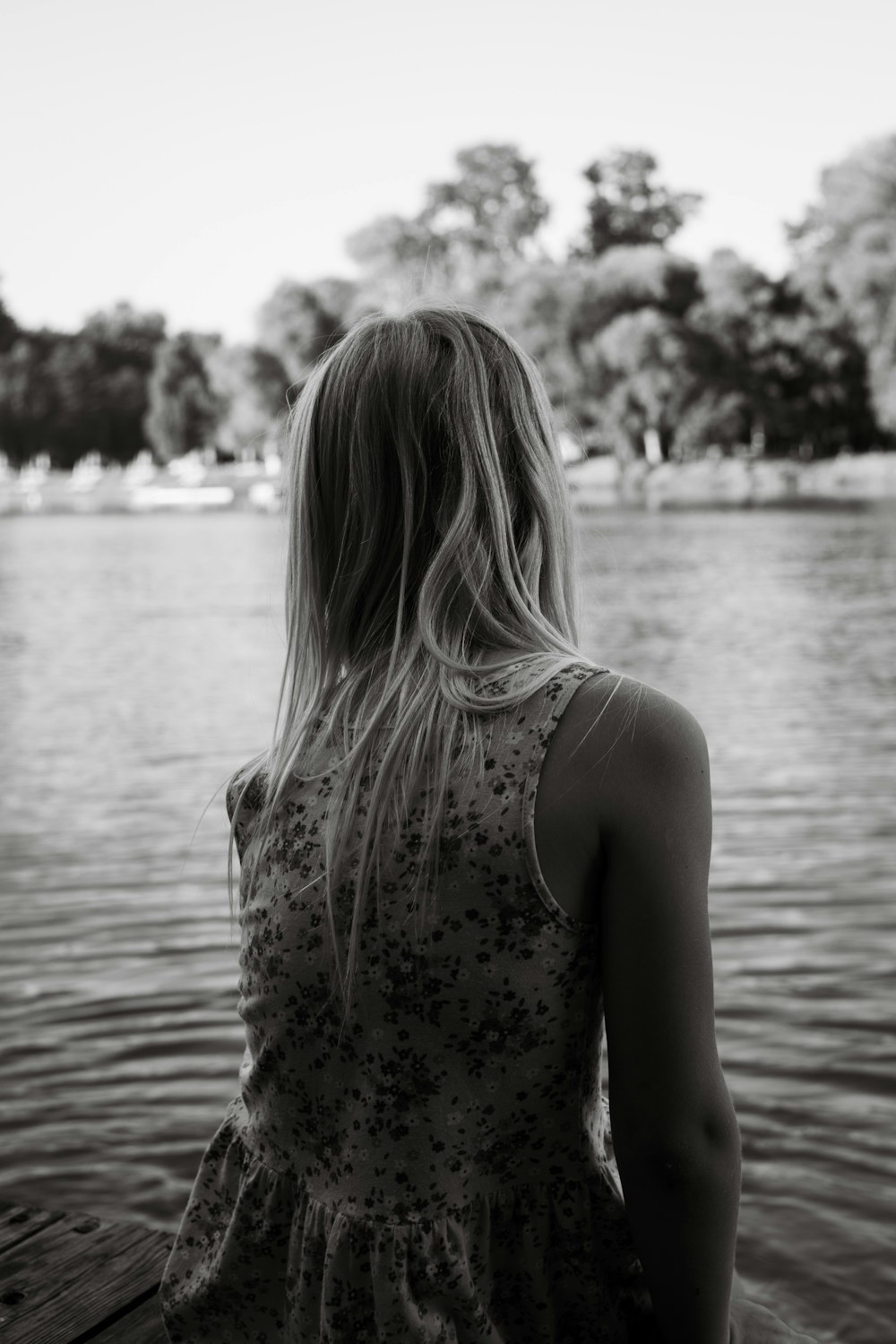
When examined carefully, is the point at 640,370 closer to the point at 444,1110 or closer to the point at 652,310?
the point at 652,310

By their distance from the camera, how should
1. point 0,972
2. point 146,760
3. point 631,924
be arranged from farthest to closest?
point 146,760 → point 0,972 → point 631,924

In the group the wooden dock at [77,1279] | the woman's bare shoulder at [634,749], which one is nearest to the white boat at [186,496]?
the wooden dock at [77,1279]

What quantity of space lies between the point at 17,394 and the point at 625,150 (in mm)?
50347

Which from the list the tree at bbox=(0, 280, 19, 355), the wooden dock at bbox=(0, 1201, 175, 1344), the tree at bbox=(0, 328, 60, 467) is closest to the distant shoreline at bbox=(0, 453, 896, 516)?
the tree at bbox=(0, 328, 60, 467)

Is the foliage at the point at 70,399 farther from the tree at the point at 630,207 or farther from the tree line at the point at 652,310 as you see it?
the tree at the point at 630,207

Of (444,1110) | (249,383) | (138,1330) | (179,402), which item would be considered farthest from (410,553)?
(179,402)

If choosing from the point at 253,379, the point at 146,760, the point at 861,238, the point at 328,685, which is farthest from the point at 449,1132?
the point at 253,379

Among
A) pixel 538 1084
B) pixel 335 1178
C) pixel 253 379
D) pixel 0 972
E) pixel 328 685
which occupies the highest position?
pixel 253 379

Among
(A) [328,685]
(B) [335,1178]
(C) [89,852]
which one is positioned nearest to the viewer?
(B) [335,1178]

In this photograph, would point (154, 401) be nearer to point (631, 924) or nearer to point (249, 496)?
point (249, 496)

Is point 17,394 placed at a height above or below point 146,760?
above

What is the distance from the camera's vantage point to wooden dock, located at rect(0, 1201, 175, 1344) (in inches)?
93.2

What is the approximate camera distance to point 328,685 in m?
1.88

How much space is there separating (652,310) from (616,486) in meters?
10.2
